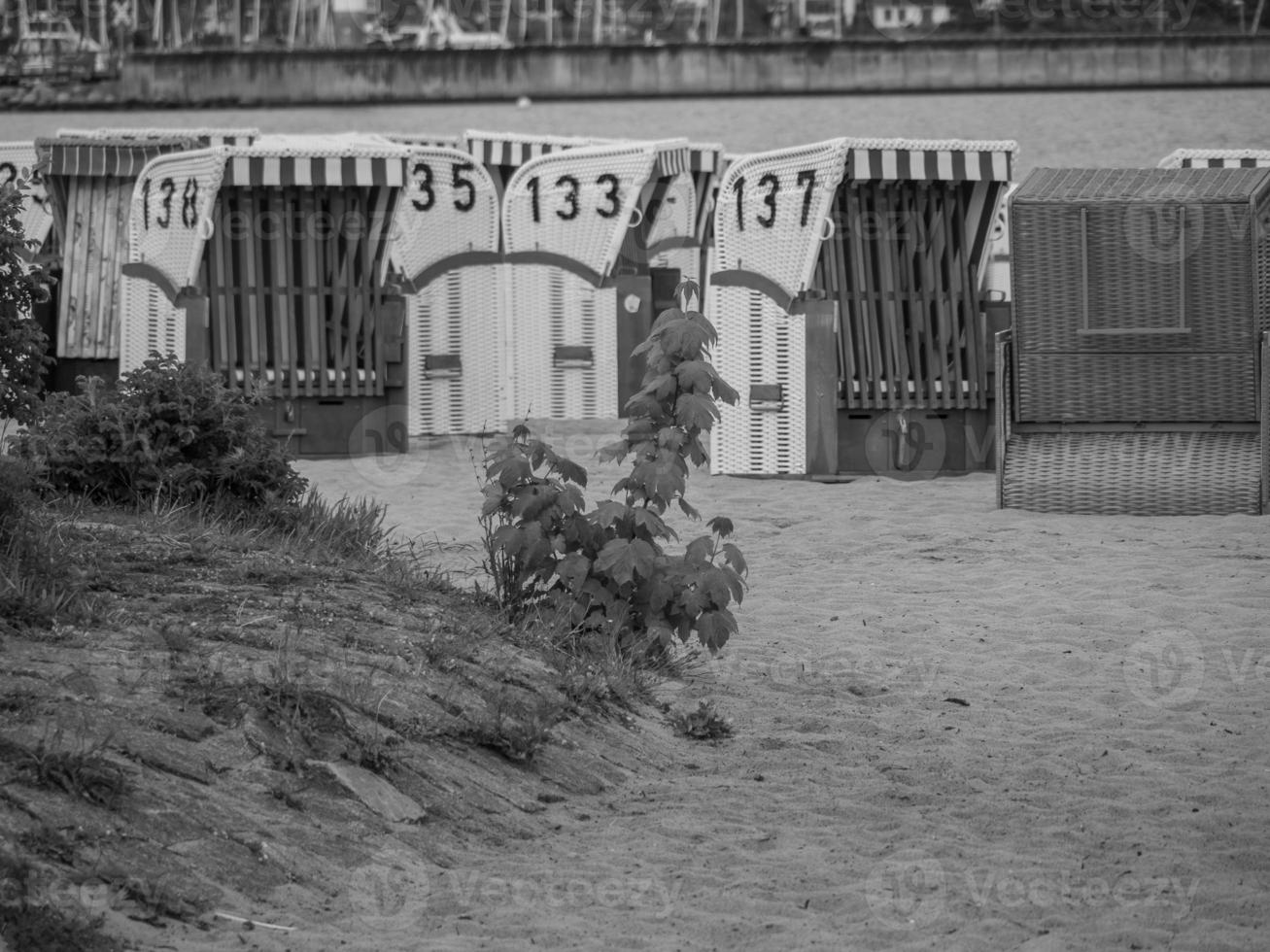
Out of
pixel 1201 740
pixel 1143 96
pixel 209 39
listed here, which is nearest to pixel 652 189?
pixel 1201 740

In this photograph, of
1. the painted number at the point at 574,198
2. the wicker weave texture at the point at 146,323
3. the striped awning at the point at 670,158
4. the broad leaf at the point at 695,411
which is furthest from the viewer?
the striped awning at the point at 670,158

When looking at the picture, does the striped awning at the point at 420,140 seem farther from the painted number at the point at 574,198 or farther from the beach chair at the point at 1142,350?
the beach chair at the point at 1142,350

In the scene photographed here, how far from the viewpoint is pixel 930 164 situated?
10812mm

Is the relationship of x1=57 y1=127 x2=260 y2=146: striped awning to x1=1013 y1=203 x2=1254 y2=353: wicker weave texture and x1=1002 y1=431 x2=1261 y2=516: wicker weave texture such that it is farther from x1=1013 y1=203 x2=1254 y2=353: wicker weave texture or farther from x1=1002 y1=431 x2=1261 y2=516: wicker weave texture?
x1=1002 y1=431 x2=1261 y2=516: wicker weave texture

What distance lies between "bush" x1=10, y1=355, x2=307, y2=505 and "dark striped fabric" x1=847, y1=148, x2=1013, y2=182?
492cm

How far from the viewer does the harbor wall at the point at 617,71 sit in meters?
38.3

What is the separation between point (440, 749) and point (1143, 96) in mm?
35607

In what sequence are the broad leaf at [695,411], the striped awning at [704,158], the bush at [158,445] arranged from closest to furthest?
the broad leaf at [695,411]
the bush at [158,445]
the striped awning at [704,158]

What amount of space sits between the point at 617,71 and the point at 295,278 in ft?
92.7

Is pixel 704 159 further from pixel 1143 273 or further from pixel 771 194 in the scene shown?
pixel 1143 273

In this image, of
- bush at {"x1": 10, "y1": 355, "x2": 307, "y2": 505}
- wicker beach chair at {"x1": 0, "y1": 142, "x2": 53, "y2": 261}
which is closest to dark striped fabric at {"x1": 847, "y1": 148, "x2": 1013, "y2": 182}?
bush at {"x1": 10, "y1": 355, "x2": 307, "y2": 505}

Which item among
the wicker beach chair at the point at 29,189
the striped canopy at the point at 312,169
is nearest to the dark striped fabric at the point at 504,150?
the wicker beach chair at the point at 29,189

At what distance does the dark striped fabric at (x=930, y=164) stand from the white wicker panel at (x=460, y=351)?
9.46ft

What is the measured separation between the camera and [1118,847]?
449 centimetres
